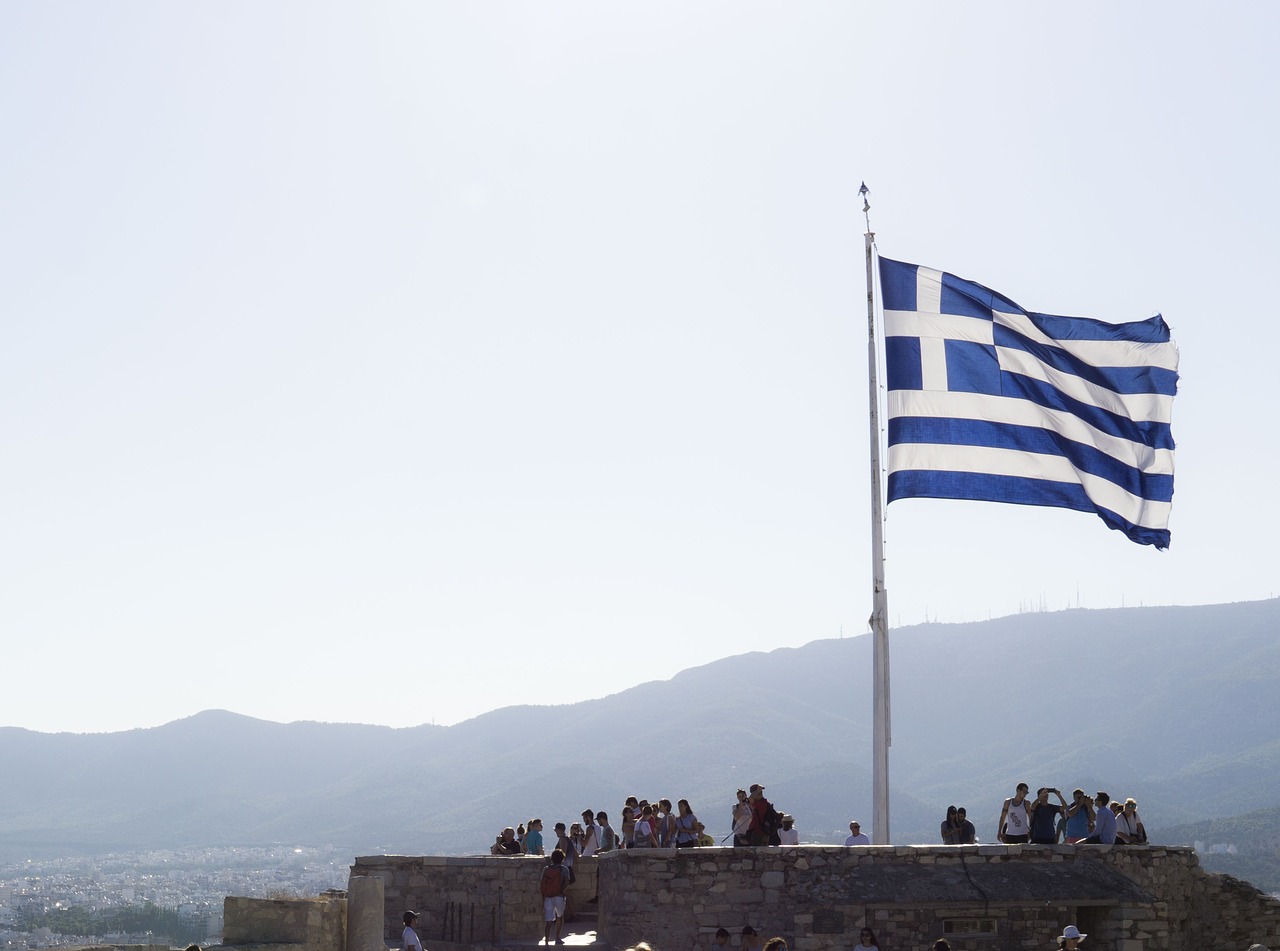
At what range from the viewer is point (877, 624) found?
64.2ft

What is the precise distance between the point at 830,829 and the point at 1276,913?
164 meters

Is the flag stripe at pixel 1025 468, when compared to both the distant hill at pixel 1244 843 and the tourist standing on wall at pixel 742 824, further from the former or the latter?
the distant hill at pixel 1244 843

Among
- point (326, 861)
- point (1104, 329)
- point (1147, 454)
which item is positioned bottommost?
point (326, 861)

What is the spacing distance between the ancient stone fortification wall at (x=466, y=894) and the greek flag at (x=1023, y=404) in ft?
25.1

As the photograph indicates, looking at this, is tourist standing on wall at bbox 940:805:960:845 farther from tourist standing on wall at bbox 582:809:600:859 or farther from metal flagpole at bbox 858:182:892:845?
tourist standing on wall at bbox 582:809:600:859

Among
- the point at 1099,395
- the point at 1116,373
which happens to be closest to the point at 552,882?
the point at 1099,395

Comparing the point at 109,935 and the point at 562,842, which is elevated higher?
the point at 562,842

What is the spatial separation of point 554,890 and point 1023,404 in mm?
9317

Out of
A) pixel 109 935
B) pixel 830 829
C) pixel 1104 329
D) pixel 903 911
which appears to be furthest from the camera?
pixel 830 829

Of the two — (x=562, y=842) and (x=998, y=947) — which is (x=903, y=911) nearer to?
(x=998, y=947)

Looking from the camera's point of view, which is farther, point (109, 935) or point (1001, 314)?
point (109, 935)

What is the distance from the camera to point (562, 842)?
20219mm

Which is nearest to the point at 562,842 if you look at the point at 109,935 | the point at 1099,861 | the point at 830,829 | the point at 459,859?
the point at 459,859

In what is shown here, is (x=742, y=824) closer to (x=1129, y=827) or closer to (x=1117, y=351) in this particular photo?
(x=1129, y=827)
